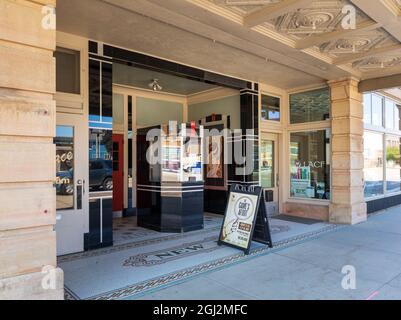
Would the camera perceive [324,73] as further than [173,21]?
Yes

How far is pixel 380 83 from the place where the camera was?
7.13 meters

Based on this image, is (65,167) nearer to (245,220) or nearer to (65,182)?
(65,182)

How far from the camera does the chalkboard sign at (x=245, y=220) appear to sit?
15.9 ft

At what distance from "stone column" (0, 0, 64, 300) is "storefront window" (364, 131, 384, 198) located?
25.5 ft

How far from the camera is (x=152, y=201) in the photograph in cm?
646

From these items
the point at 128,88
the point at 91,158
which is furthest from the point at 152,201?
the point at 128,88

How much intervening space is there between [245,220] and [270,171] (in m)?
3.62

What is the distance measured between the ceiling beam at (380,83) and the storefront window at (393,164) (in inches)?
113

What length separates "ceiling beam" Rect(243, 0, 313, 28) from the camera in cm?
398

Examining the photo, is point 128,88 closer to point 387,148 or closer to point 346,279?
point 346,279

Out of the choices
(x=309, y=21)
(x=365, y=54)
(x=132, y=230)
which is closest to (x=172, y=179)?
(x=132, y=230)

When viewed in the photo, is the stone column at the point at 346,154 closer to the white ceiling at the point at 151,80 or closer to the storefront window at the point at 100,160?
the white ceiling at the point at 151,80
